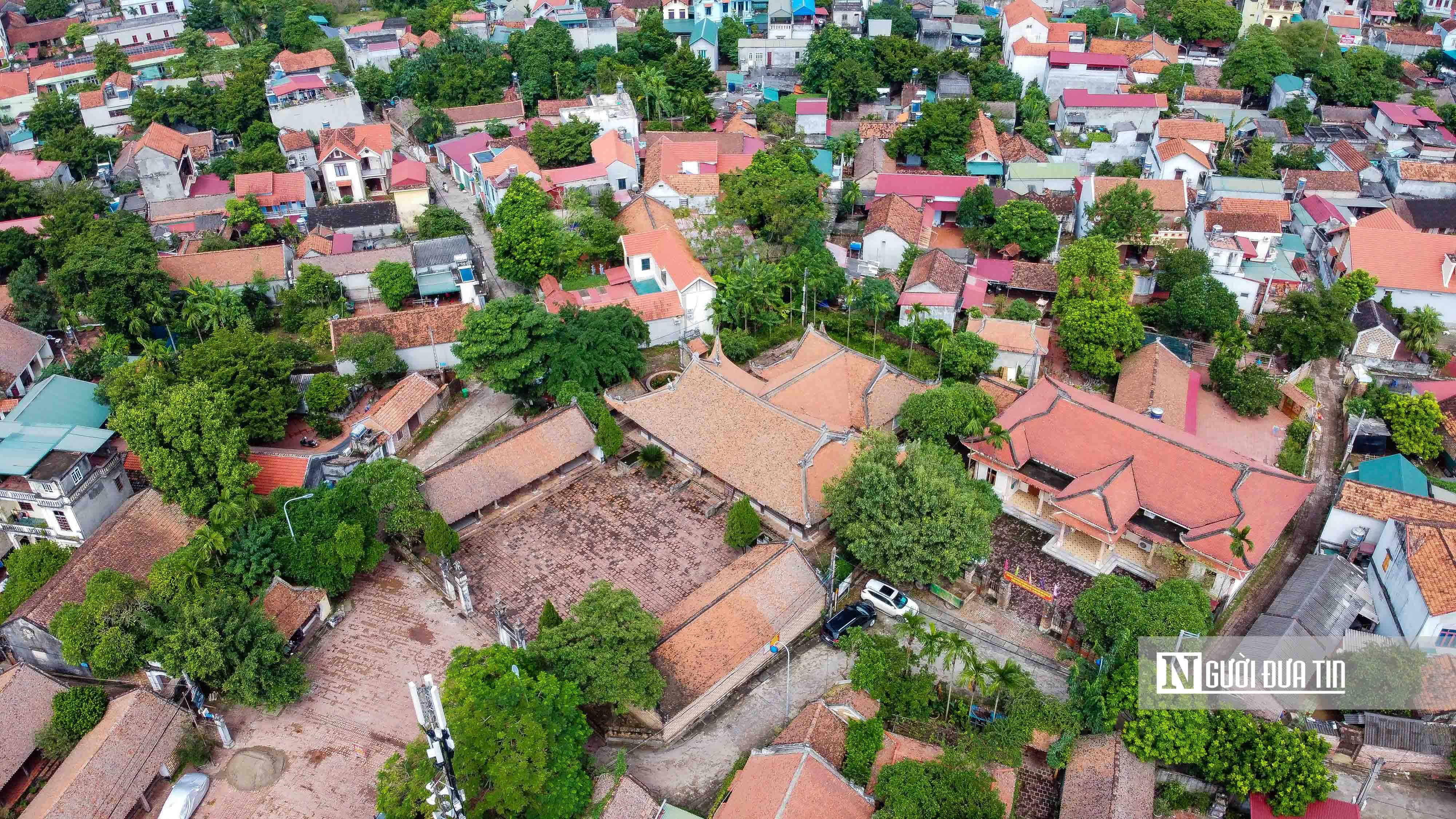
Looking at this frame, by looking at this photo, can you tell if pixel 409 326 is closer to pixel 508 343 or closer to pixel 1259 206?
pixel 508 343

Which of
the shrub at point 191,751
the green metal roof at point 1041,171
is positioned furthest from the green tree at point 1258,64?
the shrub at point 191,751

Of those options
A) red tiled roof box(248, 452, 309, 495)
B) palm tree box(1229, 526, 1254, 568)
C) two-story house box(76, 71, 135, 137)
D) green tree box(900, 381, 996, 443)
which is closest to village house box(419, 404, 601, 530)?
red tiled roof box(248, 452, 309, 495)

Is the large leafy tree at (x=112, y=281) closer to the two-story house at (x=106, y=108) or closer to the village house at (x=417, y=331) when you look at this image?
the village house at (x=417, y=331)

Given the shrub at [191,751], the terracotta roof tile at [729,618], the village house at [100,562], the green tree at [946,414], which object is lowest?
the shrub at [191,751]

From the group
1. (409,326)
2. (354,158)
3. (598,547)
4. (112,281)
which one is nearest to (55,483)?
(112,281)

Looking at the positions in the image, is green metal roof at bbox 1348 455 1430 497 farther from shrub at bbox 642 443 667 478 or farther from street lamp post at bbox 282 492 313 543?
street lamp post at bbox 282 492 313 543

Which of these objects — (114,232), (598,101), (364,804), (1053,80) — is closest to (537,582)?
(364,804)
